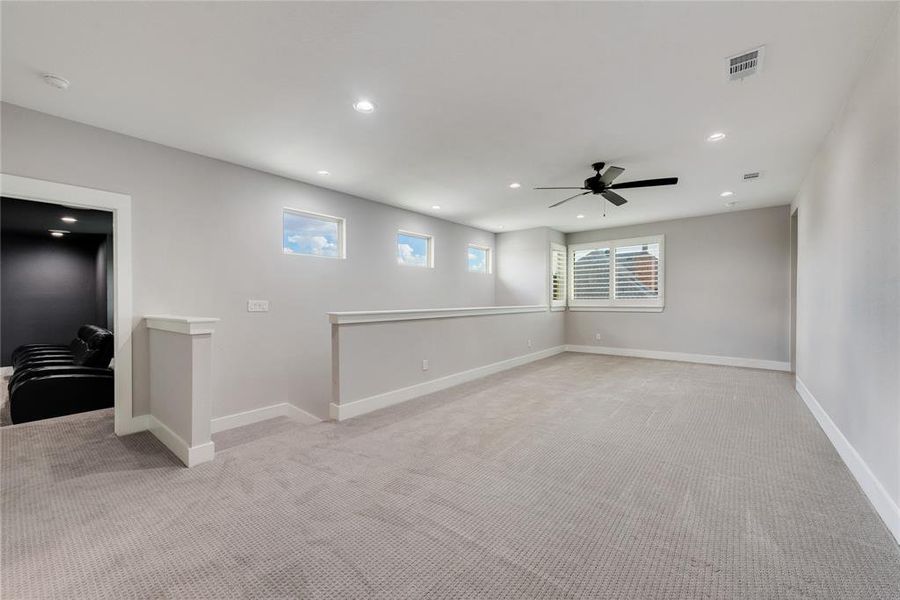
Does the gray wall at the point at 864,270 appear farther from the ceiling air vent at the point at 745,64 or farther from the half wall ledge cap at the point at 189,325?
the half wall ledge cap at the point at 189,325

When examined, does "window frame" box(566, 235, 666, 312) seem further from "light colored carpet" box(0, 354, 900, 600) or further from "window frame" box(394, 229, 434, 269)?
"light colored carpet" box(0, 354, 900, 600)

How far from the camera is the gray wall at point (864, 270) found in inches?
73.4

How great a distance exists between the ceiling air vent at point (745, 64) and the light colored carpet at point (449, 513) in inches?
102

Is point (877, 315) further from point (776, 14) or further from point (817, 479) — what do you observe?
Answer: point (776, 14)

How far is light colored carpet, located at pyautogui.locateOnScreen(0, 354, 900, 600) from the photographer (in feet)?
4.85

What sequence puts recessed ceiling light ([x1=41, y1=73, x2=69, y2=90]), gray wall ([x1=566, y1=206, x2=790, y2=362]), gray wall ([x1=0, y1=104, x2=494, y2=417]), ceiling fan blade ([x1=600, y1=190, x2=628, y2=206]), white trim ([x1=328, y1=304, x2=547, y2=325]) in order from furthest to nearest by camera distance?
gray wall ([x1=566, y1=206, x2=790, y2=362])
ceiling fan blade ([x1=600, y1=190, x2=628, y2=206])
white trim ([x1=328, y1=304, x2=547, y2=325])
gray wall ([x1=0, y1=104, x2=494, y2=417])
recessed ceiling light ([x1=41, y1=73, x2=69, y2=90])

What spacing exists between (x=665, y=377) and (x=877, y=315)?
3483 millimetres

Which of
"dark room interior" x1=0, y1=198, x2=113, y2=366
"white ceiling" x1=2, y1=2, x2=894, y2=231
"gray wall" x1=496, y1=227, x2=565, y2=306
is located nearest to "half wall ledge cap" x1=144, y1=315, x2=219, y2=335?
"white ceiling" x1=2, y1=2, x2=894, y2=231

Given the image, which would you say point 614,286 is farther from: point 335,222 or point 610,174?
point 335,222

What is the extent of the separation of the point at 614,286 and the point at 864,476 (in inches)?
217

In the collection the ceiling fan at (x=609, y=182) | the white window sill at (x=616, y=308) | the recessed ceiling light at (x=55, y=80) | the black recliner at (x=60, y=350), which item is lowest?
the black recliner at (x=60, y=350)

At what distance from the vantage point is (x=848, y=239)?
257 centimetres

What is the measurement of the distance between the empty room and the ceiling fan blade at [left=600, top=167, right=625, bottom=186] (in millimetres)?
41

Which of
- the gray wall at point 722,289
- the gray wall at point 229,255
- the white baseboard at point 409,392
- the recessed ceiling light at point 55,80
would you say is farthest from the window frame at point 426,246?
the gray wall at point 722,289
